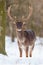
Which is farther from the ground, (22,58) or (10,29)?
(10,29)

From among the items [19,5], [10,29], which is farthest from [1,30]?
[19,5]

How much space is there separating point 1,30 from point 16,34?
0.16 m

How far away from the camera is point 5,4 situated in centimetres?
359

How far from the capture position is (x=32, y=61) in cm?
353

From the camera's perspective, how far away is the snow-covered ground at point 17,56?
3.52 metres

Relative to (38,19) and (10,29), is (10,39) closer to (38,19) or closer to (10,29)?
(10,29)

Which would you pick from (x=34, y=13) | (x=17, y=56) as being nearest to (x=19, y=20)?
(x=34, y=13)

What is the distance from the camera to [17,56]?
3.55 metres

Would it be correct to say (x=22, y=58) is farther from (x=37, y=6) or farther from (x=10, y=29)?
(x=37, y=6)

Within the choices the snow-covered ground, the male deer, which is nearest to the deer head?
the male deer

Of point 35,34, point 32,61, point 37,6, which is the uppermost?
point 37,6

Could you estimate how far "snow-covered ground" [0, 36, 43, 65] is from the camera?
11.6ft

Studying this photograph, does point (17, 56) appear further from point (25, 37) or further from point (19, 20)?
point (19, 20)

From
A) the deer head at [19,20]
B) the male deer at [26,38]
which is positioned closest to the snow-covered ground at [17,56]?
the male deer at [26,38]
